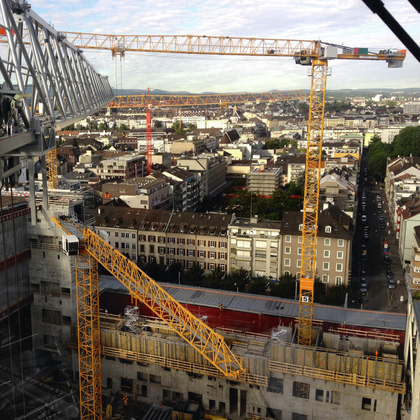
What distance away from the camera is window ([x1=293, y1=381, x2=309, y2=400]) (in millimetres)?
7070

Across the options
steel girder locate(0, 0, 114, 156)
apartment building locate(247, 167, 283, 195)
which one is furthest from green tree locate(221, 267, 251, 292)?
apartment building locate(247, 167, 283, 195)

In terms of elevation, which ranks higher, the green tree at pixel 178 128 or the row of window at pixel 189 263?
the green tree at pixel 178 128

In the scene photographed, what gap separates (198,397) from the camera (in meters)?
7.70

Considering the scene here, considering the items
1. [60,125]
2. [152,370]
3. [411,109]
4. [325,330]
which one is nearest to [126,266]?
[152,370]

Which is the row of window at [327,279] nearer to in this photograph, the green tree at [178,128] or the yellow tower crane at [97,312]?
the yellow tower crane at [97,312]

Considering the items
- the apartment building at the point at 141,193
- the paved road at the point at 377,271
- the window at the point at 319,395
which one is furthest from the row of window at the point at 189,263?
the window at the point at 319,395

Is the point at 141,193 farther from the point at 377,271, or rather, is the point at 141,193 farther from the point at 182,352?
the point at 182,352

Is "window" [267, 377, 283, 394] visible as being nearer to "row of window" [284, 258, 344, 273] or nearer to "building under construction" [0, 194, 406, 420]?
"building under construction" [0, 194, 406, 420]

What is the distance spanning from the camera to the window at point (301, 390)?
7070mm

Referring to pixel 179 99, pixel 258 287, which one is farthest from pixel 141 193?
pixel 179 99

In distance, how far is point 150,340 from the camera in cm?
767

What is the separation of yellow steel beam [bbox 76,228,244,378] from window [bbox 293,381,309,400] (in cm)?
88

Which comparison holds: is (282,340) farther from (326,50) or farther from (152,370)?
(326,50)

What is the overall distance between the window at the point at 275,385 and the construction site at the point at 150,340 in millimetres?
17
